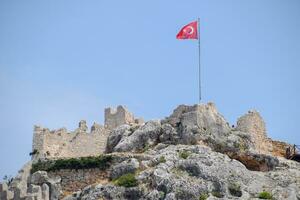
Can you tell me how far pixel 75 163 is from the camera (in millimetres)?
81000

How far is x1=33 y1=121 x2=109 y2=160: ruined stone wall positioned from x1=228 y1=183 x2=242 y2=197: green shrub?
1302cm

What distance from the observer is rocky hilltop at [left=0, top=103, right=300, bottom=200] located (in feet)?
247

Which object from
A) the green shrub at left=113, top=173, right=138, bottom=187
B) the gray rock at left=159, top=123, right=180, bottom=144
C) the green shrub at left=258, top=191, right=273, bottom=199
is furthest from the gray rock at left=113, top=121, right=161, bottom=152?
the green shrub at left=258, top=191, right=273, bottom=199

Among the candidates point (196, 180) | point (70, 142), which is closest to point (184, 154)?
point (196, 180)

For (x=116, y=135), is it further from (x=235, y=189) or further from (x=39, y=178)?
(x=235, y=189)

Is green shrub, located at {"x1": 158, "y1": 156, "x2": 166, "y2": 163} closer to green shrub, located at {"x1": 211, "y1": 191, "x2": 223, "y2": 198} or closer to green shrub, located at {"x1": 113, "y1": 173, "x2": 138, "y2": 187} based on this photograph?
green shrub, located at {"x1": 113, "y1": 173, "x2": 138, "y2": 187}

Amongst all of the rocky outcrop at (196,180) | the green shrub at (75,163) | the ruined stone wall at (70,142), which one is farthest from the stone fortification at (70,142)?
the rocky outcrop at (196,180)

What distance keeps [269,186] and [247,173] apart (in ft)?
6.08

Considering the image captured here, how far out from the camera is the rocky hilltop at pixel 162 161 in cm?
7519

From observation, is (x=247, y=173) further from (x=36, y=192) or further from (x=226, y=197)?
Answer: (x=36, y=192)

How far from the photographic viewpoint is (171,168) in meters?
76.5

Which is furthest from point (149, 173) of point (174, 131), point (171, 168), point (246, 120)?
point (246, 120)

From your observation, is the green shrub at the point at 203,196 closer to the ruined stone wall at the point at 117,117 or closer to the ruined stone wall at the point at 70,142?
the ruined stone wall at the point at 70,142

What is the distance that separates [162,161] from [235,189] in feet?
17.9
